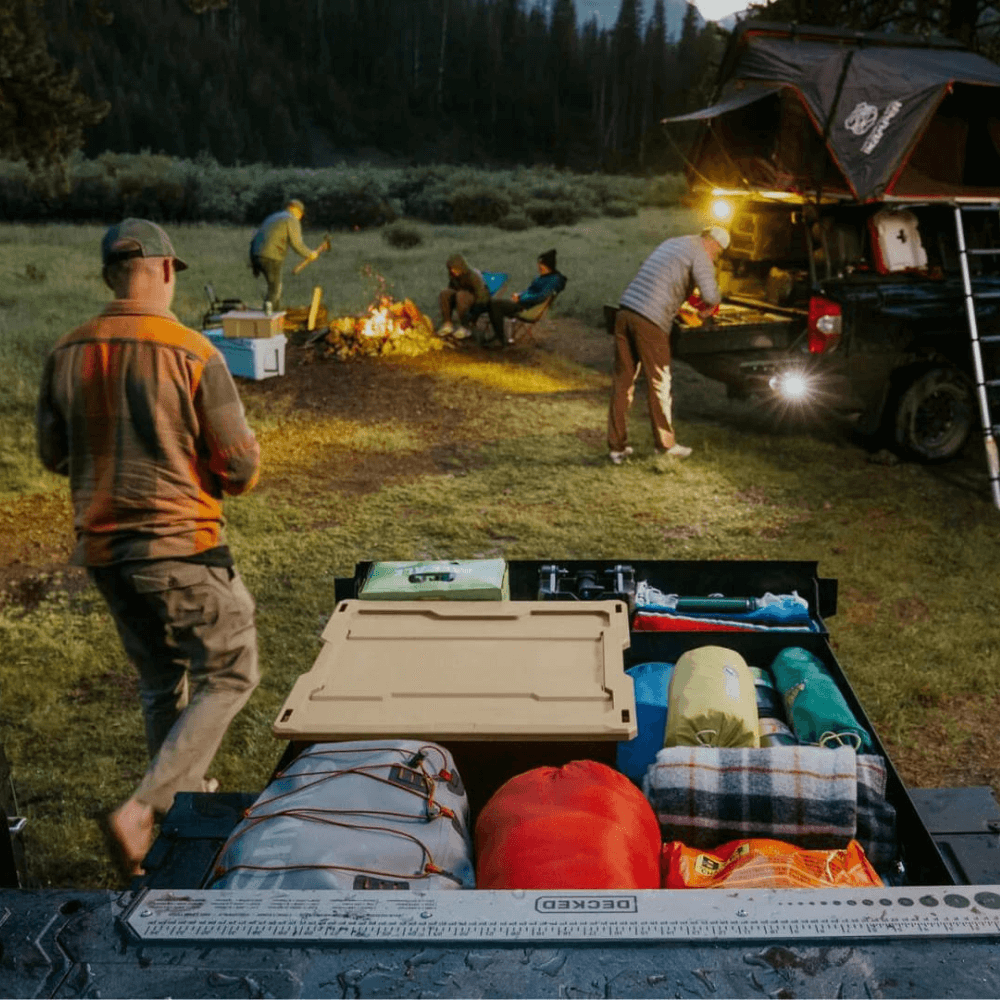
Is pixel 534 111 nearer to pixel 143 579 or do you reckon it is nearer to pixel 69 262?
pixel 69 262

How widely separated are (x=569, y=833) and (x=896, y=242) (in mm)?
7308

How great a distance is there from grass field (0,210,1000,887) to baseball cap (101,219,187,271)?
219 centimetres

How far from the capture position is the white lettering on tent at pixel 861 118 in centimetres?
812

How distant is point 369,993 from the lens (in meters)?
1.40

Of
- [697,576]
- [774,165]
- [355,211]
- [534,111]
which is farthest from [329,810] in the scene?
[534,111]

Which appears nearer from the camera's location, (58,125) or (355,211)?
(58,125)

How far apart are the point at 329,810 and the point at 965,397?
7319 millimetres

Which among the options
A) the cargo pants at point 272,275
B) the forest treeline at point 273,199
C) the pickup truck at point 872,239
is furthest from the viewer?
the forest treeline at point 273,199

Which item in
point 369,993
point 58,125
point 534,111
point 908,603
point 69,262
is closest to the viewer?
point 369,993

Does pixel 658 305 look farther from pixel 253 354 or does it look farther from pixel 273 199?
pixel 273 199

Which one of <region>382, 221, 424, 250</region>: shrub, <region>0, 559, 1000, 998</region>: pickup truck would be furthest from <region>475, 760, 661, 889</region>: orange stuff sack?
<region>382, 221, 424, 250</region>: shrub

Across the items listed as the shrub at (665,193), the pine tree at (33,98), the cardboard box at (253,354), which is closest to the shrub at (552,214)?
the shrub at (665,193)

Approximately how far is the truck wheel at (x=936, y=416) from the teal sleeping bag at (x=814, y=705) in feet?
17.3

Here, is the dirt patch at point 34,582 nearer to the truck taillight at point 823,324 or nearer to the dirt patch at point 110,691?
the dirt patch at point 110,691
